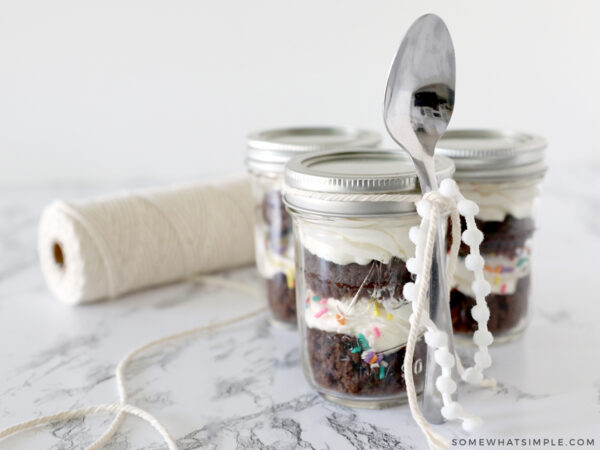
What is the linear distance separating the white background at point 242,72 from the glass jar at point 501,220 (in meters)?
0.77

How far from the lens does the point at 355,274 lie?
651 millimetres

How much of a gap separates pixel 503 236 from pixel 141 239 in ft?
1.69

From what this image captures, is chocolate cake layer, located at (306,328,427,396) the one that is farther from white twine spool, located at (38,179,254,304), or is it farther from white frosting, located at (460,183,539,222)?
white twine spool, located at (38,179,254,304)

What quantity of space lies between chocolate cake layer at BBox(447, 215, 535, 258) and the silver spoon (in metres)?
0.15

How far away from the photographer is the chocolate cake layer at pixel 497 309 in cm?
79

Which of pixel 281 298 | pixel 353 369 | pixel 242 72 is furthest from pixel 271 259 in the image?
pixel 242 72

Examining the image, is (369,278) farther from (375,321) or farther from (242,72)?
(242,72)

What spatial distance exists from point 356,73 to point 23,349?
98 centimetres

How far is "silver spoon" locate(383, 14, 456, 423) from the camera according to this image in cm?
60

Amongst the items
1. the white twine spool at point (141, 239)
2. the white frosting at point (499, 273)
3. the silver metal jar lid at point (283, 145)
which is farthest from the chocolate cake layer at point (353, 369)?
the white twine spool at point (141, 239)

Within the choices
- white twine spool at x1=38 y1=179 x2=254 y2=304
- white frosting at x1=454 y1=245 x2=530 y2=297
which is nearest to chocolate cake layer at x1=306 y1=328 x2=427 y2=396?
white frosting at x1=454 y1=245 x2=530 y2=297

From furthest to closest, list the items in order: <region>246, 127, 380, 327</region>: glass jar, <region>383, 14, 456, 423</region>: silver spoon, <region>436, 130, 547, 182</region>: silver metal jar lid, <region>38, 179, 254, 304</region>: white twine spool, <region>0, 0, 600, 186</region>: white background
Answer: <region>0, 0, 600, 186</region>: white background < <region>38, 179, 254, 304</region>: white twine spool < <region>246, 127, 380, 327</region>: glass jar < <region>436, 130, 547, 182</region>: silver metal jar lid < <region>383, 14, 456, 423</region>: silver spoon

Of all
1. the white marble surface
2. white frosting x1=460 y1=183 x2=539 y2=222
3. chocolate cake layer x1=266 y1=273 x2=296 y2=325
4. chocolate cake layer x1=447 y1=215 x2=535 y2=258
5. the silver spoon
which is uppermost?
the silver spoon

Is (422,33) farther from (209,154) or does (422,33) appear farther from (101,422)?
(209,154)
